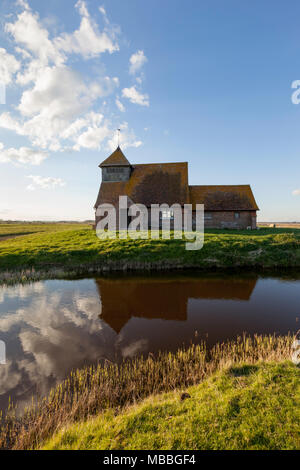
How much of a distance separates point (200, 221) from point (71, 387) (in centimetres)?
2648

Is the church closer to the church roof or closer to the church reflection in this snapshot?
the church roof

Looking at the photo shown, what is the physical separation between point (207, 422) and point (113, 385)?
2283 mm

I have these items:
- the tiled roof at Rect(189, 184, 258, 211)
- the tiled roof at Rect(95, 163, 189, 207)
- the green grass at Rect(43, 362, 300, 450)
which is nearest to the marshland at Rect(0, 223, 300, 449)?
the green grass at Rect(43, 362, 300, 450)

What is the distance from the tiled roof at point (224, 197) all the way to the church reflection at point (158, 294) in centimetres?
1814

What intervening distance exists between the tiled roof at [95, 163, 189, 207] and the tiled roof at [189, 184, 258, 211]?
3.36 m

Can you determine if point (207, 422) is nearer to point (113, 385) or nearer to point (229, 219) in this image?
point (113, 385)

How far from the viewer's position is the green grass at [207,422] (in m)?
3.13

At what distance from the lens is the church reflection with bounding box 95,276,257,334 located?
29.0ft

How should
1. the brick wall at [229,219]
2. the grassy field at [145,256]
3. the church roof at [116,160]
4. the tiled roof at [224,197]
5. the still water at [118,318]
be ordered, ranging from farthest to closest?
1. the church roof at [116,160]
2. the tiled roof at [224,197]
3. the brick wall at [229,219]
4. the grassy field at [145,256]
5. the still water at [118,318]

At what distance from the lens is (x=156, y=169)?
31422 mm

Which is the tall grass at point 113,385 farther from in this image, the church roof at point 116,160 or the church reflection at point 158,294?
the church roof at point 116,160

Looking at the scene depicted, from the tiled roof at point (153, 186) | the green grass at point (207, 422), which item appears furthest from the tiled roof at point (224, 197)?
the green grass at point (207, 422)
